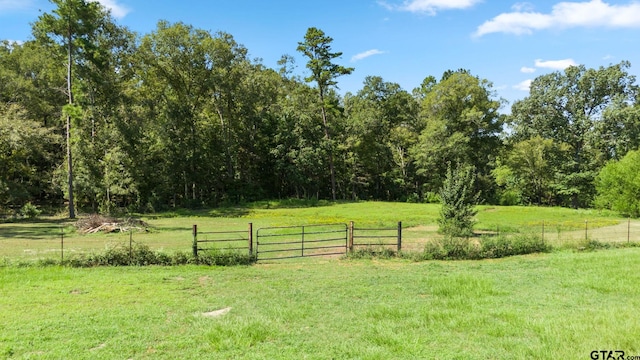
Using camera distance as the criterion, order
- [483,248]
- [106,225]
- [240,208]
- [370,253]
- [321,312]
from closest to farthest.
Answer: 1. [321,312]
2. [370,253]
3. [483,248]
4. [106,225]
5. [240,208]

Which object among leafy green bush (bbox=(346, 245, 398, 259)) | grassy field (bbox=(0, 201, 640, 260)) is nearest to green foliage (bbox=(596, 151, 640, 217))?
grassy field (bbox=(0, 201, 640, 260))

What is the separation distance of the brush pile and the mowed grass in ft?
39.3

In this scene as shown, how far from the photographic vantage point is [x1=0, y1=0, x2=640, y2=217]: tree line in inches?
1366

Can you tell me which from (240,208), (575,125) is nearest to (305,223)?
(240,208)

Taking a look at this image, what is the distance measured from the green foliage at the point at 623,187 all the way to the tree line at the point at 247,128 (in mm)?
7865

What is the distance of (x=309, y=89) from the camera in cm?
4978

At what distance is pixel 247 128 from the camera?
4925 centimetres

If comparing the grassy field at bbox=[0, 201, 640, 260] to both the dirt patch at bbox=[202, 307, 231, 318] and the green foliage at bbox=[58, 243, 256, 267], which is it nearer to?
the green foliage at bbox=[58, 243, 256, 267]

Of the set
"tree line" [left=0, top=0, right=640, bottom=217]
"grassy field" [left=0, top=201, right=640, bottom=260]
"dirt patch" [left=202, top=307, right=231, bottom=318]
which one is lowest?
"grassy field" [left=0, top=201, right=640, bottom=260]

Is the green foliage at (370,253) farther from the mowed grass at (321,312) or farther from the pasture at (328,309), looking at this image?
the mowed grass at (321,312)

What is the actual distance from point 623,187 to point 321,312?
36672 millimetres

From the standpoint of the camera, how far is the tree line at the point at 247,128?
34.7m

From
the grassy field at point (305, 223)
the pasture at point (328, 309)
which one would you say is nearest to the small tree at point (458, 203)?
the grassy field at point (305, 223)

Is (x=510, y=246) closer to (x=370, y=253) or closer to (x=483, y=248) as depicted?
(x=483, y=248)
